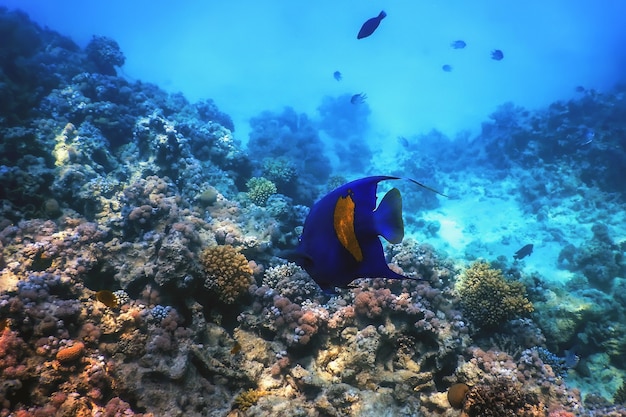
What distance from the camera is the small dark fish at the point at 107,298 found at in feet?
13.3

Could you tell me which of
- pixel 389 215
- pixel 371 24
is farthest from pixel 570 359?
pixel 371 24

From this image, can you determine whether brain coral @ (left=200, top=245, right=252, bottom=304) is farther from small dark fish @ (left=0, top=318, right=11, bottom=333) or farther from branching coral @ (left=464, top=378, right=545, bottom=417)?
branching coral @ (left=464, top=378, right=545, bottom=417)

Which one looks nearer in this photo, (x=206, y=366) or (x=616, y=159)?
(x=206, y=366)

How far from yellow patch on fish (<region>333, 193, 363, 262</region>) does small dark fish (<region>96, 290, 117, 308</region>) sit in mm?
4119

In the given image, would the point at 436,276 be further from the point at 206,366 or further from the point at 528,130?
the point at 528,130

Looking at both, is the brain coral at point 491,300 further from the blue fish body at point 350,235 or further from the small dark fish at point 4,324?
the small dark fish at point 4,324

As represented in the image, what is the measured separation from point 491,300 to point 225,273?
15.0 feet

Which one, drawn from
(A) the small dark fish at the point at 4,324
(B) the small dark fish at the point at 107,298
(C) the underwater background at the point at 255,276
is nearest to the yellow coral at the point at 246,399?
(C) the underwater background at the point at 255,276

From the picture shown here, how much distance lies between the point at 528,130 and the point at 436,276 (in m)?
15.6

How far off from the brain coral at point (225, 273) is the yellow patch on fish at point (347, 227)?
417 cm

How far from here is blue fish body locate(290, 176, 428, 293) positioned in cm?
102

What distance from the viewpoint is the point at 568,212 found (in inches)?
516

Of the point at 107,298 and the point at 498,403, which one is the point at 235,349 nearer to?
the point at 107,298

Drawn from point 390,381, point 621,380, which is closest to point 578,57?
point 621,380
